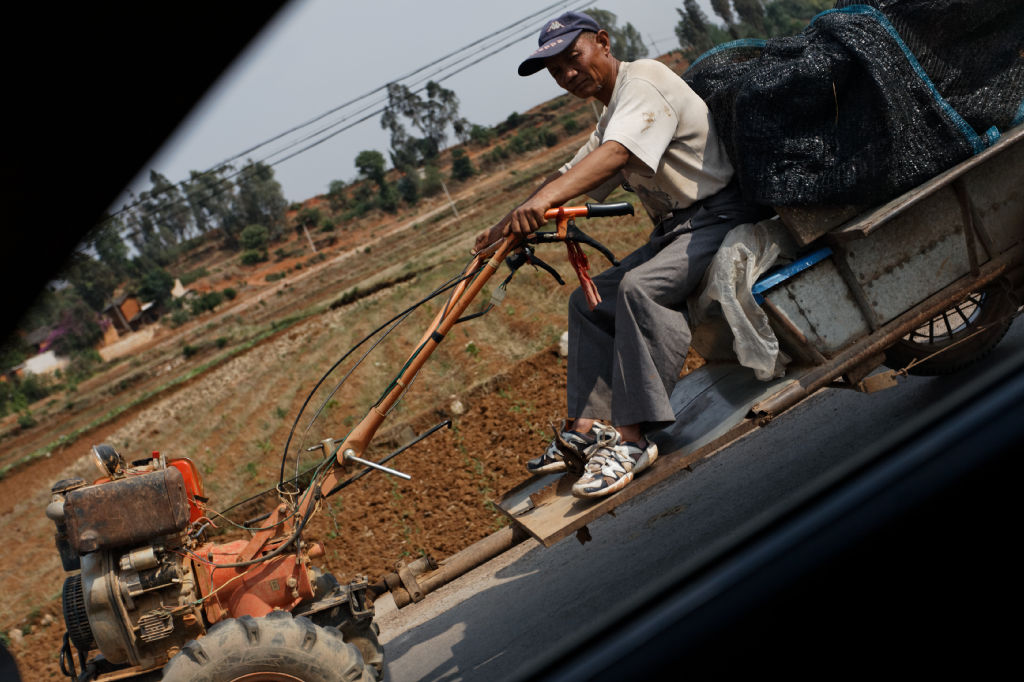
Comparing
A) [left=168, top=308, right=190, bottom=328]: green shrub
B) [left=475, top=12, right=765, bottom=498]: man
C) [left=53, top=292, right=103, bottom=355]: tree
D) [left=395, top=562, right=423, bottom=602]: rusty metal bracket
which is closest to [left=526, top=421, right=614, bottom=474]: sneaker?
[left=475, top=12, right=765, bottom=498]: man

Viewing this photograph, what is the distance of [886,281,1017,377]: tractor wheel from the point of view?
515 centimetres

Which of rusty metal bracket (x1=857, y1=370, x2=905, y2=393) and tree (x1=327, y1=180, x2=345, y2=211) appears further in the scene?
tree (x1=327, y1=180, x2=345, y2=211)

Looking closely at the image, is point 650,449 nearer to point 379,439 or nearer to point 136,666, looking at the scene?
point 136,666

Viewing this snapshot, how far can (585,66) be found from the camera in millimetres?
4480

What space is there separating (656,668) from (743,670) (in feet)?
0.33

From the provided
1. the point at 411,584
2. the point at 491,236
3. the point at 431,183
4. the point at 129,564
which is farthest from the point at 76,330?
the point at 491,236

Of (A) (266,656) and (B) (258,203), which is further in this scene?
(B) (258,203)

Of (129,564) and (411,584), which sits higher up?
(129,564)

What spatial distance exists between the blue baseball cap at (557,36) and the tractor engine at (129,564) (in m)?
2.74

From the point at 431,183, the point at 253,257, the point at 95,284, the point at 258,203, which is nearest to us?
the point at 431,183

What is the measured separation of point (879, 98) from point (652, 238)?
134cm

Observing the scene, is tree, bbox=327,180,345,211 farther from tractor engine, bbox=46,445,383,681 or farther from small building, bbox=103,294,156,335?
tractor engine, bbox=46,445,383,681

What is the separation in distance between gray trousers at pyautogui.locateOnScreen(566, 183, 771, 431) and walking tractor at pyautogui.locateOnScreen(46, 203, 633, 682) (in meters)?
0.34

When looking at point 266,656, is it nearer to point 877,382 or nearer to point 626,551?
point 626,551
